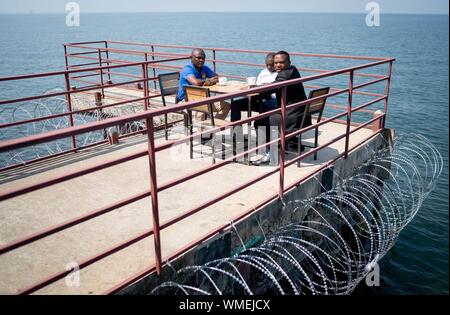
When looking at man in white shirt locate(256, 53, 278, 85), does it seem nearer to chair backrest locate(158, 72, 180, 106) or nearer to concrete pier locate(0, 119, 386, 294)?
concrete pier locate(0, 119, 386, 294)

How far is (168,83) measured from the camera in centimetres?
839

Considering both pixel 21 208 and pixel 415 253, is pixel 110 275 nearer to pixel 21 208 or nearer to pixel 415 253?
pixel 21 208

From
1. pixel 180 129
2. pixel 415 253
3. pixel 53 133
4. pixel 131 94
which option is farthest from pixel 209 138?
pixel 131 94

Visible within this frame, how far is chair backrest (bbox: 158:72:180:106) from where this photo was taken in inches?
321

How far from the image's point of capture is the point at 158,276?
12.8 ft

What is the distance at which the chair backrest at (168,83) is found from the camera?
26.7ft

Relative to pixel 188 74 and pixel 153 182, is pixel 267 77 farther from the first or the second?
pixel 153 182

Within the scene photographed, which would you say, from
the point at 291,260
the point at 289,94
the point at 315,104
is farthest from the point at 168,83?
the point at 291,260

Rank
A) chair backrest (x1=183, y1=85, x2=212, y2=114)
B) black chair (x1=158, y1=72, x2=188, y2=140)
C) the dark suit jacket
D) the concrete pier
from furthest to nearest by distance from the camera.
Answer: black chair (x1=158, y1=72, x2=188, y2=140) → the dark suit jacket → chair backrest (x1=183, y1=85, x2=212, y2=114) → the concrete pier

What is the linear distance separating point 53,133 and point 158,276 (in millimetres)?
1749

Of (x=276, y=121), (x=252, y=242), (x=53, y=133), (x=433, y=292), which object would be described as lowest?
(x=433, y=292)

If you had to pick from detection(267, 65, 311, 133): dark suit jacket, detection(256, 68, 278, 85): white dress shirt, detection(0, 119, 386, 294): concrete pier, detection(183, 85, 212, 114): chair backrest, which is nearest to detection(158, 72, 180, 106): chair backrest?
detection(0, 119, 386, 294): concrete pier

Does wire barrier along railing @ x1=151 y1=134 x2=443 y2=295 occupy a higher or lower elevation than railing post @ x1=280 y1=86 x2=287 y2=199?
lower

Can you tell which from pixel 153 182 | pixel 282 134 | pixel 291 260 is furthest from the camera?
pixel 282 134
